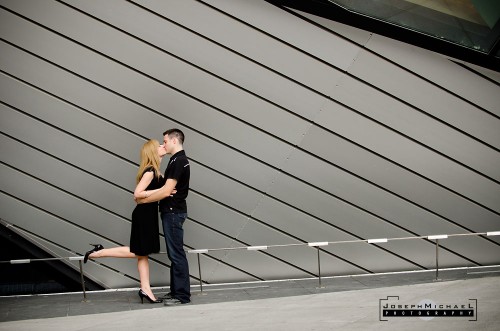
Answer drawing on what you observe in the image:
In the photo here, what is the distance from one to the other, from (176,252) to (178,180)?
0.79 meters

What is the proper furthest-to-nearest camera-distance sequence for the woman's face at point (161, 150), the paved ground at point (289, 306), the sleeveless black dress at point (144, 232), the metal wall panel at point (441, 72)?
1. the metal wall panel at point (441, 72)
2. the woman's face at point (161, 150)
3. the sleeveless black dress at point (144, 232)
4. the paved ground at point (289, 306)

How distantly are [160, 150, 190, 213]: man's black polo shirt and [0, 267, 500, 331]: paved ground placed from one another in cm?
109

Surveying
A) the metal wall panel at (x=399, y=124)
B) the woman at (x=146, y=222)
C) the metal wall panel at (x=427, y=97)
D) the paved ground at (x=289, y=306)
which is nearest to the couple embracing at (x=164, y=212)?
the woman at (x=146, y=222)

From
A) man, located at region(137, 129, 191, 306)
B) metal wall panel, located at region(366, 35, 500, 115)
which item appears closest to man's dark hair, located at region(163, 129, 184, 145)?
man, located at region(137, 129, 191, 306)

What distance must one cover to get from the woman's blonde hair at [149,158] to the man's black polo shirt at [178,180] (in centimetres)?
21

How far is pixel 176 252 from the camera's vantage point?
8945mm

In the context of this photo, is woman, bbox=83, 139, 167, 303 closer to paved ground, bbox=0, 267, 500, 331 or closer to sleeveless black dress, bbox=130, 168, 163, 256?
sleeveless black dress, bbox=130, 168, 163, 256

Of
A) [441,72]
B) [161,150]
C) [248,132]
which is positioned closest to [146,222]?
[161,150]

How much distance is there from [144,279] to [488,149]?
14.3ft

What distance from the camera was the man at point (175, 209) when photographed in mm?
8875

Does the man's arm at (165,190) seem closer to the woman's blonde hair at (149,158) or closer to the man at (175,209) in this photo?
the man at (175,209)

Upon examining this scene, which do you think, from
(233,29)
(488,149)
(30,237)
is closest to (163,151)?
(233,29)

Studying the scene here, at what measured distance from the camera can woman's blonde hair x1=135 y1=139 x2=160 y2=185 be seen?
29.7ft

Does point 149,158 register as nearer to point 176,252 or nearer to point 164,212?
point 164,212
